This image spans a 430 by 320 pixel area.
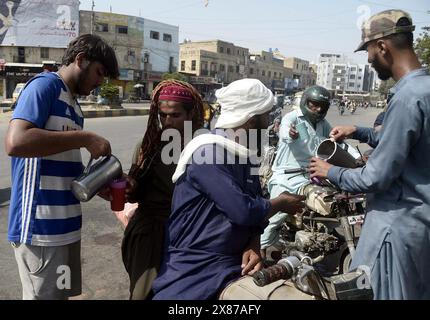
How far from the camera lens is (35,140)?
1.71m

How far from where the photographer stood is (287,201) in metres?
1.96

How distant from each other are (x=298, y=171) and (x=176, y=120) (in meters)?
1.61

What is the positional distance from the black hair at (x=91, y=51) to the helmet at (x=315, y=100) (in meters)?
2.35

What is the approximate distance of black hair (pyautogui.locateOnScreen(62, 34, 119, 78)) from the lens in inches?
77.4

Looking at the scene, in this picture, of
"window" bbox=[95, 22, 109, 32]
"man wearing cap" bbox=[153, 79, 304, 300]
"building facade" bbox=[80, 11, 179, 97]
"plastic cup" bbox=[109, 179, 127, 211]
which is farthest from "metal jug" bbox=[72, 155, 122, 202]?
"window" bbox=[95, 22, 109, 32]

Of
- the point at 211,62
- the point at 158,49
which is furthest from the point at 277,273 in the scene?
the point at 211,62

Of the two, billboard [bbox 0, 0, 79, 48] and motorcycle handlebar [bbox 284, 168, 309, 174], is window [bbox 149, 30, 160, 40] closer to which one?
billboard [bbox 0, 0, 79, 48]

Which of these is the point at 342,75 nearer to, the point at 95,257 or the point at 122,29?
the point at 122,29

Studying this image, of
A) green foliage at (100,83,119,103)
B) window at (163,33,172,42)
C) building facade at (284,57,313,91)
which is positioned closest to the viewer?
green foliage at (100,83,119,103)

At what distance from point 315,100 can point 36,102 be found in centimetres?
275

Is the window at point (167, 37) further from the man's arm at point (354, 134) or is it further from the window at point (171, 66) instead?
the man's arm at point (354, 134)

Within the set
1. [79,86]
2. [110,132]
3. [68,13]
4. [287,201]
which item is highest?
[68,13]
